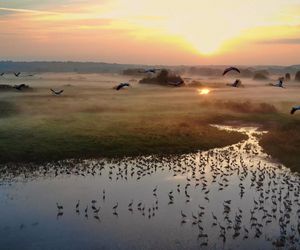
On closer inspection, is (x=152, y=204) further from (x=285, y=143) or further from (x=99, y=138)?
(x=285, y=143)

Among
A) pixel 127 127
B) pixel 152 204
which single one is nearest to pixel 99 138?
pixel 127 127

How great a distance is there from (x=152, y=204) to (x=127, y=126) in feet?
94.6

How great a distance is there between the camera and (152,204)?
32.2 meters

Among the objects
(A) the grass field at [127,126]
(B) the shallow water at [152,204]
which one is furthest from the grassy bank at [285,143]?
(B) the shallow water at [152,204]

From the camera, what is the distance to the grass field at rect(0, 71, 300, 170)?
4800 centimetres

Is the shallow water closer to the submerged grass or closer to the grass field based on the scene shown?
the grass field

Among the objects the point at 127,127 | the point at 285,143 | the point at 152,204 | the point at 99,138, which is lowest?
the point at 152,204

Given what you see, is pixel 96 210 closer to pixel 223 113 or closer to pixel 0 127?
pixel 0 127

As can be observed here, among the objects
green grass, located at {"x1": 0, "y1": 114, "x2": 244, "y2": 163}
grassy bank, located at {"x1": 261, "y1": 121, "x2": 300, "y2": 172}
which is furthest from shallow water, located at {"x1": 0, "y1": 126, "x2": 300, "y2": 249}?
green grass, located at {"x1": 0, "y1": 114, "x2": 244, "y2": 163}

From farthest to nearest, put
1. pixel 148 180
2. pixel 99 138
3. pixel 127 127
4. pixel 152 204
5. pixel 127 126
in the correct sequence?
pixel 127 126, pixel 127 127, pixel 99 138, pixel 148 180, pixel 152 204

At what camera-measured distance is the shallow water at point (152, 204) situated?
2655 cm

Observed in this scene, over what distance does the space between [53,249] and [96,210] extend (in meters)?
5.91

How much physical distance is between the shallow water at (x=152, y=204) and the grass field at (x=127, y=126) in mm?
3827

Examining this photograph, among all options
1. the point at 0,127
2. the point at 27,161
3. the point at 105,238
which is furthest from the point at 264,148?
the point at 0,127
